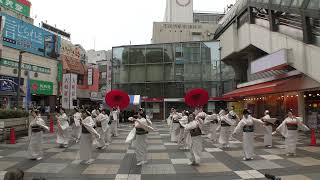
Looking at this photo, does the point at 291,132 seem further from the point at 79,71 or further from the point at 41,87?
the point at 79,71

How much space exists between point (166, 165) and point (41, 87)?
106 feet

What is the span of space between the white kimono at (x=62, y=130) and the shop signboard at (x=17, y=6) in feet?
77.2

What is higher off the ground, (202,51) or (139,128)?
(202,51)

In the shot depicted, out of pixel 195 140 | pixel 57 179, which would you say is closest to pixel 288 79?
pixel 195 140

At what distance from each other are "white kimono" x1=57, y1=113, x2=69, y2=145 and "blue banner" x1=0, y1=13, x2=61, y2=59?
20933mm

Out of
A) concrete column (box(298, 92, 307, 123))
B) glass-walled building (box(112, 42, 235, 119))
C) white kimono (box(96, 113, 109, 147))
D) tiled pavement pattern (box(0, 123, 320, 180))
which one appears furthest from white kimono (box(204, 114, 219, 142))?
glass-walled building (box(112, 42, 235, 119))

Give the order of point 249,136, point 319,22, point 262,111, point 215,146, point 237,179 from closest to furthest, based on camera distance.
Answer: point 237,179, point 249,136, point 215,146, point 319,22, point 262,111

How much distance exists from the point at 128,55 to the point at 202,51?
30.2 feet

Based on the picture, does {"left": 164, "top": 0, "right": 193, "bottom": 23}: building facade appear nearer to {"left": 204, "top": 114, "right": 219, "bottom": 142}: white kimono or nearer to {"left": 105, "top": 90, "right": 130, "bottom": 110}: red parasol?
{"left": 204, "top": 114, "right": 219, "bottom": 142}: white kimono

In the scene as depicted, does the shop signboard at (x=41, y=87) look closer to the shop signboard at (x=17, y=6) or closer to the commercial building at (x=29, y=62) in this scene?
the commercial building at (x=29, y=62)

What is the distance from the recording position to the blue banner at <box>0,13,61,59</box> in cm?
3466

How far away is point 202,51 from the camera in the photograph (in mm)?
41406

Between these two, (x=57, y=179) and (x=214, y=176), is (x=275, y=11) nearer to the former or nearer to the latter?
(x=214, y=176)

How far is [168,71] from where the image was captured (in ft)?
139
